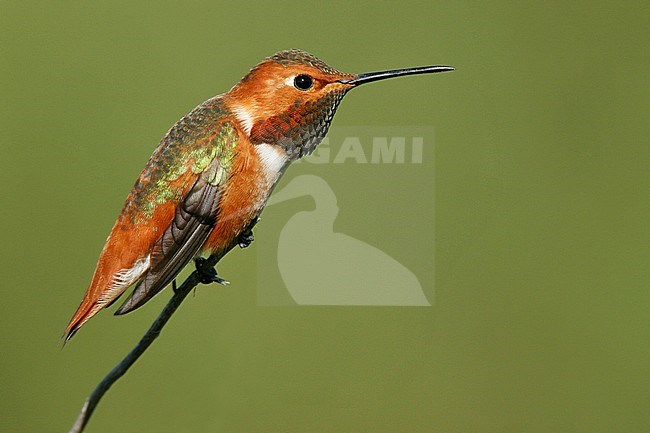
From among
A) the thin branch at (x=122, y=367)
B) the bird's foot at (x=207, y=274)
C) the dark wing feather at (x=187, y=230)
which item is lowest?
the thin branch at (x=122, y=367)

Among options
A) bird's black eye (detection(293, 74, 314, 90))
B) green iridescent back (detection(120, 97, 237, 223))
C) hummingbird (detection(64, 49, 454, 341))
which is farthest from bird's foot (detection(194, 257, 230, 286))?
bird's black eye (detection(293, 74, 314, 90))

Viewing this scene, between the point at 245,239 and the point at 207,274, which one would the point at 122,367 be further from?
the point at 245,239

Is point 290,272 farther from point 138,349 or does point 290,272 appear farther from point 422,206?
point 138,349

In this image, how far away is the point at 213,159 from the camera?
4.14 feet

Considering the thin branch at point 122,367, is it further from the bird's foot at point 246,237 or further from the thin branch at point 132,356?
the bird's foot at point 246,237

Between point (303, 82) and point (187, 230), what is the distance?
325mm

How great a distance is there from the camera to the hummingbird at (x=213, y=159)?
4.01ft

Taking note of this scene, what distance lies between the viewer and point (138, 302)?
3.72ft

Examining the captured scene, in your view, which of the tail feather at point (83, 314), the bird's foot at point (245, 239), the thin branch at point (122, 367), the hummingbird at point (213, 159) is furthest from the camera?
the bird's foot at point (245, 239)

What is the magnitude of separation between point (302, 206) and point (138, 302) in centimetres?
69

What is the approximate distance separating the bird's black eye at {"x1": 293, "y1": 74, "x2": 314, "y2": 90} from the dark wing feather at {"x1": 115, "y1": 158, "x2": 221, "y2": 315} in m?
0.19

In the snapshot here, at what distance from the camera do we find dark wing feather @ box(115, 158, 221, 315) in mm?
1215

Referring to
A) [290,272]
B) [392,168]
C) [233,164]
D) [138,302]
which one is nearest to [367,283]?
[290,272]

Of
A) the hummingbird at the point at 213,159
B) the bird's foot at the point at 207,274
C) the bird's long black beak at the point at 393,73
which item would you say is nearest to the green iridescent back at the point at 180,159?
the hummingbird at the point at 213,159
